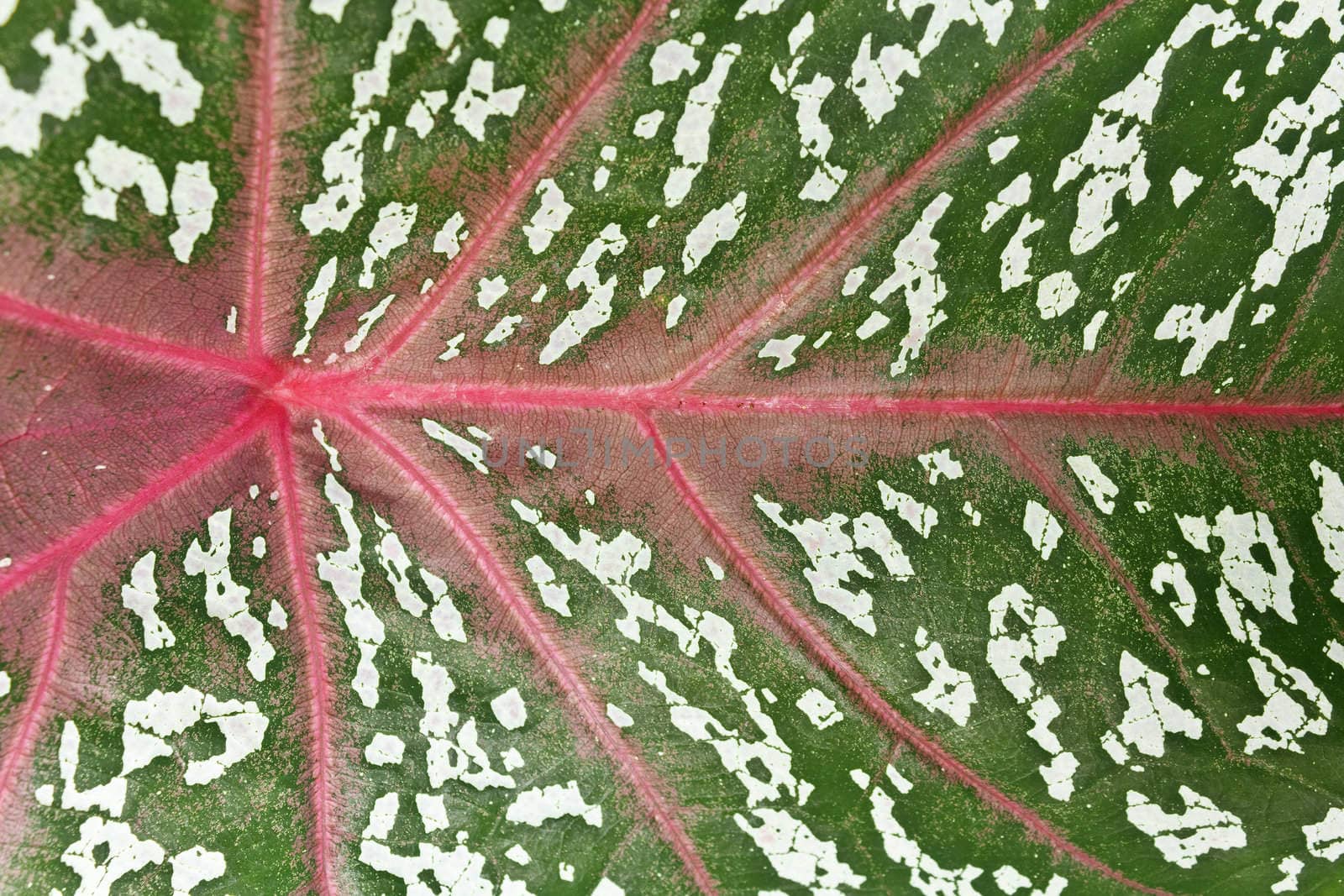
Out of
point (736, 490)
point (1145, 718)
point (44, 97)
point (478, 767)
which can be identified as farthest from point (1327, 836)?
point (44, 97)

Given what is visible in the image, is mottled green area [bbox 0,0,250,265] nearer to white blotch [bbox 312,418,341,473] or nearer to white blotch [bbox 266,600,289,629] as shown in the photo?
white blotch [bbox 312,418,341,473]

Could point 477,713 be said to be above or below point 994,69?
below

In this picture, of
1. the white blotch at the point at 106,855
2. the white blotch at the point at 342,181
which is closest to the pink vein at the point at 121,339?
the white blotch at the point at 342,181

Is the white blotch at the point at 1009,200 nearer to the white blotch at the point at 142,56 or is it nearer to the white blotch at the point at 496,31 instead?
the white blotch at the point at 496,31

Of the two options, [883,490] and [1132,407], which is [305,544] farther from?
[1132,407]

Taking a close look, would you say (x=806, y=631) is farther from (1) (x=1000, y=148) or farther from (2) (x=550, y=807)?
(1) (x=1000, y=148)

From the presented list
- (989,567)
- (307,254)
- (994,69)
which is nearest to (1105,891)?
(989,567)

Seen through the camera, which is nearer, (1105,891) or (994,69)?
(994,69)

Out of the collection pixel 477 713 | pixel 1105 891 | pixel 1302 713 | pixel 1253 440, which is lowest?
pixel 1105 891
